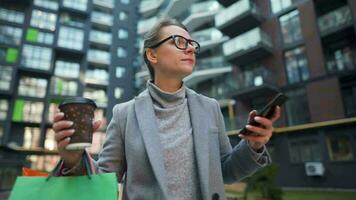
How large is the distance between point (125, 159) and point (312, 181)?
16.8 meters

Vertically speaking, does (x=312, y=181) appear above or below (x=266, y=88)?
below

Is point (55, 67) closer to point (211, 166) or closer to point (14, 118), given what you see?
point (14, 118)

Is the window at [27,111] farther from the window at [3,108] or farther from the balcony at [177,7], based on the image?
the balcony at [177,7]

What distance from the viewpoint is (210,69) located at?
24.8 metres

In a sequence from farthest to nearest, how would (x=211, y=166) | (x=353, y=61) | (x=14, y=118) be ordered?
(x=14, y=118)
(x=353, y=61)
(x=211, y=166)

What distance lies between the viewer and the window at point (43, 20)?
3133 cm

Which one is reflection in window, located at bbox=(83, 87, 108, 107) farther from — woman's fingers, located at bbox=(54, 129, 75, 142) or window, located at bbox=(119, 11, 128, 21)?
woman's fingers, located at bbox=(54, 129, 75, 142)

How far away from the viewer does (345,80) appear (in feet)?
54.0

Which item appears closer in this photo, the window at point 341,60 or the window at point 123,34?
the window at point 341,60

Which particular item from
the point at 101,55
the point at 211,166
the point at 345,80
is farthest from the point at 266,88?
the point at 101,55

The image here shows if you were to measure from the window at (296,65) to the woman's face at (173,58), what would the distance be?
17.8 metres

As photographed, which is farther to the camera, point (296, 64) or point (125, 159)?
point (296, 64)

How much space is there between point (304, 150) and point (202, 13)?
15.7 meters

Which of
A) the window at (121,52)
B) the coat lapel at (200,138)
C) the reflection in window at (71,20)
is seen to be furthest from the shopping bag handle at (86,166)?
the window at (121,52)
